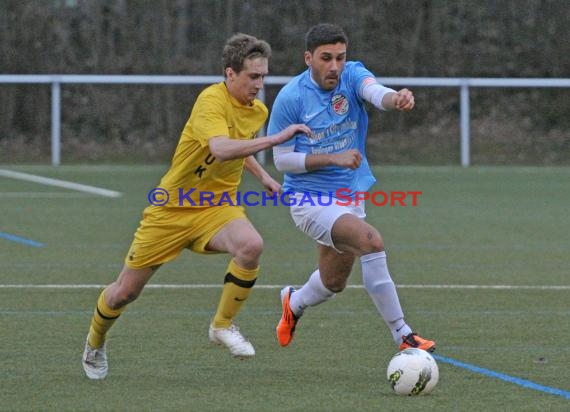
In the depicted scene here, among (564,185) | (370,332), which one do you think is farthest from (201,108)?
(564,185)

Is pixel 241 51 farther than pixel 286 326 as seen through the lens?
No

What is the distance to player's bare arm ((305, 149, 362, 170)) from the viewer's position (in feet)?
23.6

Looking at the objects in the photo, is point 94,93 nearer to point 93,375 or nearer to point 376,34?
point 376,34

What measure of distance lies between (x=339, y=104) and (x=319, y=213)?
653 millimetres

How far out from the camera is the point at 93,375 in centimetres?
728

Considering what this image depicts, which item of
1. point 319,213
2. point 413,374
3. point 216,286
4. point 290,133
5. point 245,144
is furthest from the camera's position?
point 216,286

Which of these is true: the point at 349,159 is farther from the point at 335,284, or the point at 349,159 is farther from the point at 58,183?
the point at 58,183

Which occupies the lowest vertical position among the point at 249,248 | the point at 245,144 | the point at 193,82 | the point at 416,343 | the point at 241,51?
the point at 416,343

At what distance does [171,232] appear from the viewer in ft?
24.7

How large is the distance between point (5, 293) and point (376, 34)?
1800 cm

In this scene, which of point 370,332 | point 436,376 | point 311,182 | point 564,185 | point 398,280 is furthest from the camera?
point 564,185

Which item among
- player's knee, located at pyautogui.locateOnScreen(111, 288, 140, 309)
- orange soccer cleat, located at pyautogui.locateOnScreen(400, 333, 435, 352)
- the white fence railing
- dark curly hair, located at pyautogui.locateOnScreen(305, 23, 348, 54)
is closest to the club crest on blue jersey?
dark curly hair, located at pyautogui.locateOnScreen(305, 23, 348, 54)

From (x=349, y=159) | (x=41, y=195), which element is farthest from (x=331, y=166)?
(x=41, y=195)

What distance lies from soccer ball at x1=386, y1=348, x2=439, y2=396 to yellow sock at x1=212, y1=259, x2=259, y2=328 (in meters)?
1.11
